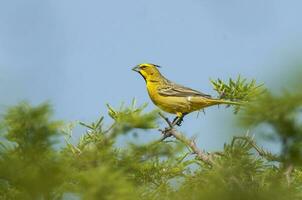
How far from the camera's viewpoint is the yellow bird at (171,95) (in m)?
6.86

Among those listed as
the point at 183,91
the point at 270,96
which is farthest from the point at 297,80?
the point at 183,91

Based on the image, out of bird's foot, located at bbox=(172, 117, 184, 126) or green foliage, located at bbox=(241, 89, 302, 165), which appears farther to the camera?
bird's foot, located at bbox=(172, 117, 184, 126)

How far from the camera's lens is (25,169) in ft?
2.49

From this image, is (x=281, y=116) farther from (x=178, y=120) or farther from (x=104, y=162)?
(x=178, y=120)

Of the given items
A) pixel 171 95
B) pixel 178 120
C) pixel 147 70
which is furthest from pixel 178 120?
pixel 147 70

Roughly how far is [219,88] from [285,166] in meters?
3.15

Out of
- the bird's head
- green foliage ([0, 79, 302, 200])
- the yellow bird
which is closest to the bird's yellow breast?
the yellow bird

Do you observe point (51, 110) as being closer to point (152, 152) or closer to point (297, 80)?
point (152, 152)

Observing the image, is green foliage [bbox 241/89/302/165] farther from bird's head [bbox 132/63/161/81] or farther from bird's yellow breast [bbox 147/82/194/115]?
bird's head [bbox 132/63/161/81]

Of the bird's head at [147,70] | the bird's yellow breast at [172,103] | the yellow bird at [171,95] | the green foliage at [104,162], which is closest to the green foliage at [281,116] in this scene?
the green foliage at [104,162]

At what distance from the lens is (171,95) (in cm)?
741

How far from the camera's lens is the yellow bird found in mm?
6856

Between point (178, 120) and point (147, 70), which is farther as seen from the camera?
point (147, 70)

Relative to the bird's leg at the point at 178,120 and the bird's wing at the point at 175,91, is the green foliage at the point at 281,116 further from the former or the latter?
the bird's wing at the point at 175,91
